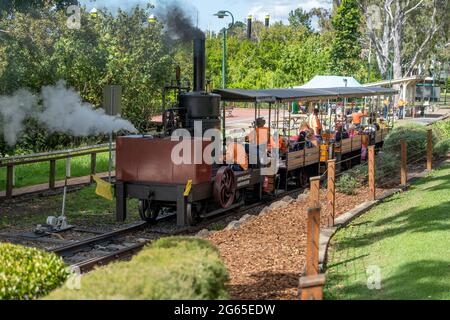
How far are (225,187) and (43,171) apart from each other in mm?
8880

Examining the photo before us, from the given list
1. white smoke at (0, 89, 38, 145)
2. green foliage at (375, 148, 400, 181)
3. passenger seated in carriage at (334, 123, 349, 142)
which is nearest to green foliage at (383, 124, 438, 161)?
passenger seated in carriage at (334, 123, 349, 142)

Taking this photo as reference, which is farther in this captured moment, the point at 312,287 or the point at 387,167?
the point at 387,167

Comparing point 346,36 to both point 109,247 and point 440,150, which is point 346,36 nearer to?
point 440,150

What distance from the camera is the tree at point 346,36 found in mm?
57469

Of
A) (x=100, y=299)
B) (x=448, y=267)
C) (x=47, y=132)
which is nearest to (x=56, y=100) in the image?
(x=47, y=132)

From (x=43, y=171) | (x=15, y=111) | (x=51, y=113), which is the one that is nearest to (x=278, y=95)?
(x=43, y=171)

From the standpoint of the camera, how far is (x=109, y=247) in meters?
11.2

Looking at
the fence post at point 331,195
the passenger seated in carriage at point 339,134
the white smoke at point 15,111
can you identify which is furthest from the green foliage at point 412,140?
the white smoke at point 15,111

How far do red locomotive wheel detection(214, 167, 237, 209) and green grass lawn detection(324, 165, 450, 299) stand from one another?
109 inches

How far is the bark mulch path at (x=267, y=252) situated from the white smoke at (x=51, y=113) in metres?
8.45

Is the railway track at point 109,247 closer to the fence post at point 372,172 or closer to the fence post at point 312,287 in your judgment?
the fence post at point 372,172

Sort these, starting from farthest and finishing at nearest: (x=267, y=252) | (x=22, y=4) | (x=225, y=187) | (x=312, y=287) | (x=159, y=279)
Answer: (x=22, y=4)
(x=225, y=187)
(x=267, y=252)
(x=312, y=287)
(x=159, y=279)
